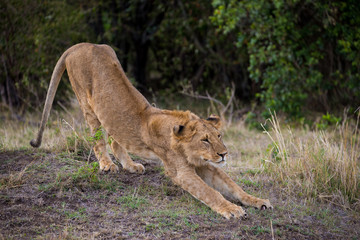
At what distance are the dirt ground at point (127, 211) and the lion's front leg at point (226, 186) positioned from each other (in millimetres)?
88

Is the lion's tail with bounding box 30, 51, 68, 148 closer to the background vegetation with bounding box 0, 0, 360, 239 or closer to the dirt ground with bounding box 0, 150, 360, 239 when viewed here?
the background vegetation with bounding box 0, 0, 360, 239

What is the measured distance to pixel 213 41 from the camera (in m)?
10.6

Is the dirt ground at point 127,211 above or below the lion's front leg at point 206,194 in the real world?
below

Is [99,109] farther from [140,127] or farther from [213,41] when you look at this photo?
[213,41]

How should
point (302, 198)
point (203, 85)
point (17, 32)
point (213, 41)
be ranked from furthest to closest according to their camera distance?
point (203, 85)
point (213, 41)
point (17, 32)
point (302, 198)

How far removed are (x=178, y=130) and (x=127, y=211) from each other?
0.79 meters

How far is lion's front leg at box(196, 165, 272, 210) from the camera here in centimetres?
385

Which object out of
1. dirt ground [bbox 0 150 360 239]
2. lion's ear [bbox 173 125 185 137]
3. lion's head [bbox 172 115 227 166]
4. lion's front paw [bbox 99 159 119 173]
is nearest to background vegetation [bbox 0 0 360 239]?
dirt ground [bbox 0 150 360 239]

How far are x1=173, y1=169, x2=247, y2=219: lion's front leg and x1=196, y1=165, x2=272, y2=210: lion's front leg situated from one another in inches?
7.5

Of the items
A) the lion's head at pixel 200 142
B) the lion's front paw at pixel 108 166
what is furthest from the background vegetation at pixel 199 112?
the lion's head at pixel 200 142

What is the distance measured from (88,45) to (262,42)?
4695mm

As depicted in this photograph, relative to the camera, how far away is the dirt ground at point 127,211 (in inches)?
131

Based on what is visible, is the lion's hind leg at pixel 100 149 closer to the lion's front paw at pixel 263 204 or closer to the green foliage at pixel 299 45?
the lion's front paw at pixel 263 204

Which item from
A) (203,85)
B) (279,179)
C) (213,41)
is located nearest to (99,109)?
(279,179)
